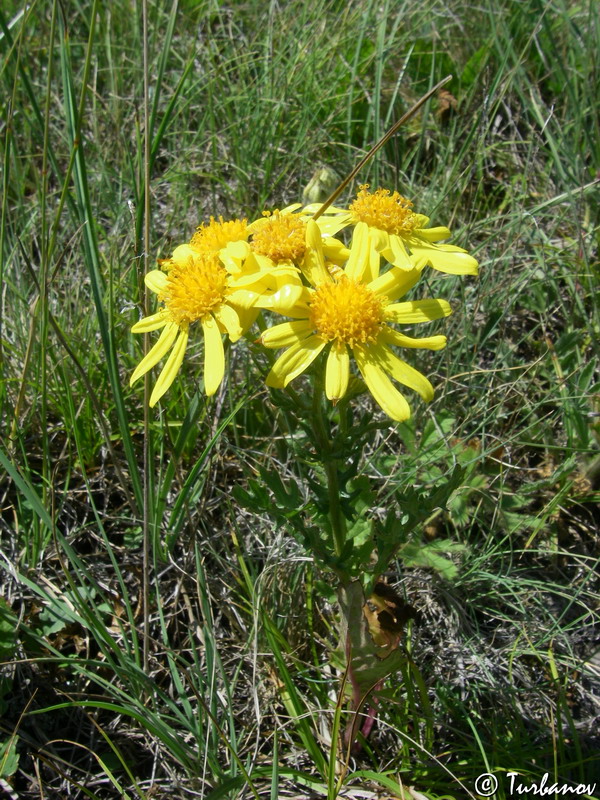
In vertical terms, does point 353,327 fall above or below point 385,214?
below

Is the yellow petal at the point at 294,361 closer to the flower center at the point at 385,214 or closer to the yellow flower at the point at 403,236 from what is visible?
the yellow flower at the point at 403,236

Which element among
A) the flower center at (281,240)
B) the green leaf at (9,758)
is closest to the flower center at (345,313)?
the flower center at (281,240)

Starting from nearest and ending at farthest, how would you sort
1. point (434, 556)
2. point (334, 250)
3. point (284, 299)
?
point (284, 299) < point (334, 250) < point (434, 556)

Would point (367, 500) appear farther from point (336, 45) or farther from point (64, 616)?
point (336, 45)

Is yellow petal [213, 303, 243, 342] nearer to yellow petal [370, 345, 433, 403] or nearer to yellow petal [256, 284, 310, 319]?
yellow petal [256, 284, 310, 319]

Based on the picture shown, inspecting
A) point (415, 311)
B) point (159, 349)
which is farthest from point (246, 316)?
point (415, 311)

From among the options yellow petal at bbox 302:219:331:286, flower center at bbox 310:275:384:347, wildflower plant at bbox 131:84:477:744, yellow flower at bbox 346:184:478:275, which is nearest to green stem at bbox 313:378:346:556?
wildflower plant at bbox 131:84:477:744

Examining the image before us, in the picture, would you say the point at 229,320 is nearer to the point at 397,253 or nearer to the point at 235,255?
the point at 235,255
